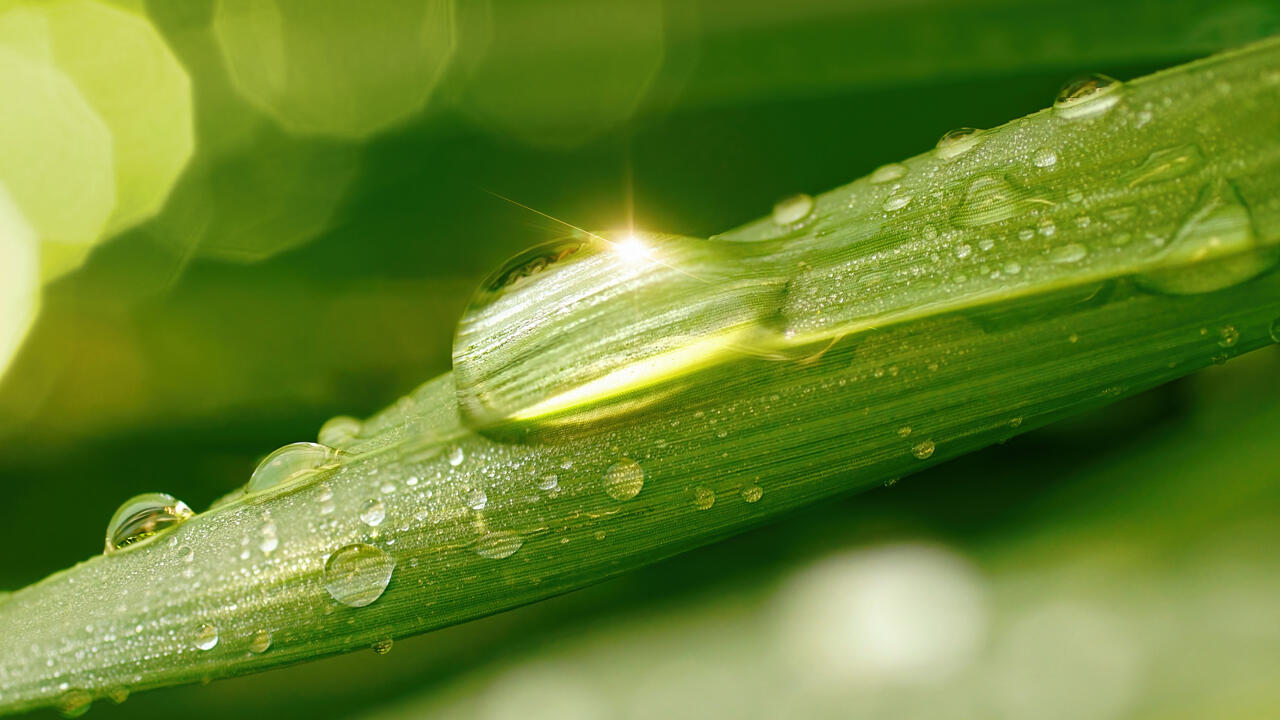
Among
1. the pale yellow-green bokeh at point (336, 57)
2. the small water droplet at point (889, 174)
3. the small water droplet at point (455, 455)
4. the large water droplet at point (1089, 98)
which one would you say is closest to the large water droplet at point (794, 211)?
the small water droplet at point (889, 174)

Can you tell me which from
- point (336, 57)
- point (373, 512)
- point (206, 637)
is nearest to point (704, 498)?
point (373, 512)

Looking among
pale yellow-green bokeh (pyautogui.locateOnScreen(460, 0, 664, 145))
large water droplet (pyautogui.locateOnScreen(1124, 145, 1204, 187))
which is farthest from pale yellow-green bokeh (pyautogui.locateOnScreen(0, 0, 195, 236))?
large water droplet (pyautogui.locateOnScreen(1124, 145, 1204, 187))

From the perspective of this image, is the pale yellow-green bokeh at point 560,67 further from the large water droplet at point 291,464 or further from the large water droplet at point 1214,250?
the large water droplet at point 1214,250

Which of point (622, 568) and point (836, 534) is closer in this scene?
point (622, 568)

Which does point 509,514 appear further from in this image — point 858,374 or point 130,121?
point 130,121

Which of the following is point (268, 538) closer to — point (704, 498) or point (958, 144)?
point (704, 498)

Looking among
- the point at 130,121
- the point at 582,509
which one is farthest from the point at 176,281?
the point at 582,509
